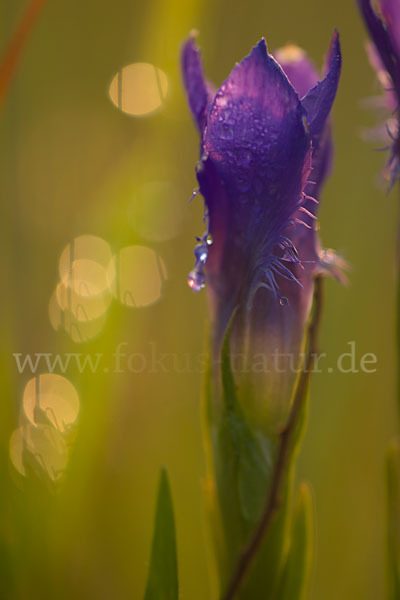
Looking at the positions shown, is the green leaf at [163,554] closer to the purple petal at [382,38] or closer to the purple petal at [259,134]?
the purple petal at [259,134]

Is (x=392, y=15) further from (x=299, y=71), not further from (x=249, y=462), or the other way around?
(x=249, y=462)

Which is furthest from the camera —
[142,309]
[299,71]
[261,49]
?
[142,309]

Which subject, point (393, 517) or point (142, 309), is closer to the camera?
point (393, 517)

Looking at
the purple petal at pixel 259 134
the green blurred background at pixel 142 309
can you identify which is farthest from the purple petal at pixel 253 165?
the green blurred background at pixel 142 309

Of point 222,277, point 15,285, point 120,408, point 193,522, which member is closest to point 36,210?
point 15,285

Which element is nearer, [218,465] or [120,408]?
[218,465]

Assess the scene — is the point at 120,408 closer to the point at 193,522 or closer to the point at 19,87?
the point at 193,522

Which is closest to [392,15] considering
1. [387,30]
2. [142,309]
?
[387,30]
